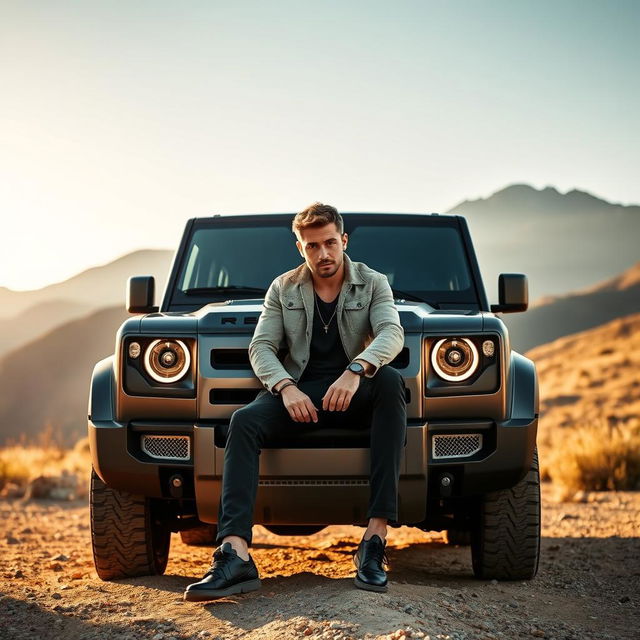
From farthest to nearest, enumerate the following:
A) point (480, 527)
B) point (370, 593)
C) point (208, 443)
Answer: point (480, 527)
point (208, 443)
point (370, 593)

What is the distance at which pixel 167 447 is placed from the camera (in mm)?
4688

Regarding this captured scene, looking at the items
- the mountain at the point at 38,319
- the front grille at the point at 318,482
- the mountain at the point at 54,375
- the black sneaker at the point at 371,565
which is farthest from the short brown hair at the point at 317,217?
the mountain at the point at 38,319

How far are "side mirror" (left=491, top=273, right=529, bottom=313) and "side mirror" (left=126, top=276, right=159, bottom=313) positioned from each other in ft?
7.21

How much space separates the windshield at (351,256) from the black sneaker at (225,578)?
6.48 feet

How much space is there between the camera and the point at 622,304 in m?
78.9

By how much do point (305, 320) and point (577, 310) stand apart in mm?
81546

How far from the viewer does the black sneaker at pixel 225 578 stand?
423cm

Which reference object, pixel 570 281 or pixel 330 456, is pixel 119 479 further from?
pixel 570 281

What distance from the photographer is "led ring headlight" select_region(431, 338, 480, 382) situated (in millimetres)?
4648

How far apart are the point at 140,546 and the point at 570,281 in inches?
4611

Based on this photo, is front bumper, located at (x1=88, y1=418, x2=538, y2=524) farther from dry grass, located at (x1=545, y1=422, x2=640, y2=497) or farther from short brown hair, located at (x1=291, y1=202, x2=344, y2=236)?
dry grass, located at (x1=545, y1=422, x2=640, y2=497)

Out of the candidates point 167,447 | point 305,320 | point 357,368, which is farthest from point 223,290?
point 357,368

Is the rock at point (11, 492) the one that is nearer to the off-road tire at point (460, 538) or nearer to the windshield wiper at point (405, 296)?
the off-road tire at point (460, 538)

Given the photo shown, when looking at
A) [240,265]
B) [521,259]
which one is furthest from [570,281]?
[240,265]
